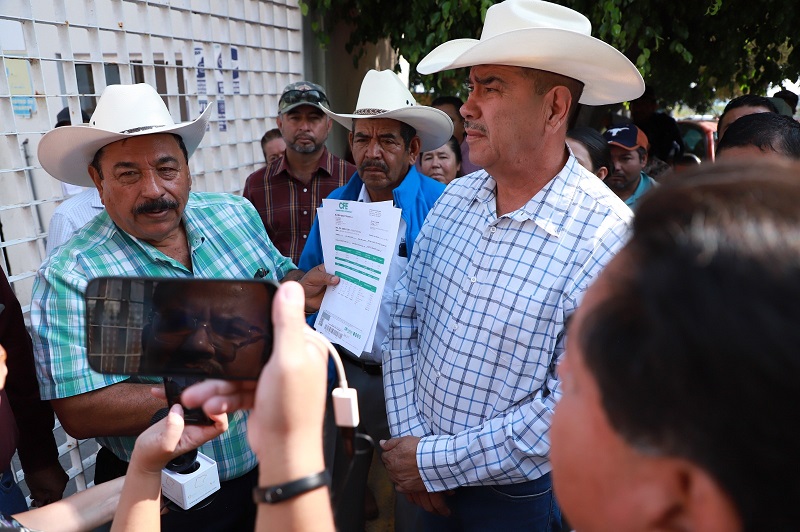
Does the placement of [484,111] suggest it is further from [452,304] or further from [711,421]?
[711,421]

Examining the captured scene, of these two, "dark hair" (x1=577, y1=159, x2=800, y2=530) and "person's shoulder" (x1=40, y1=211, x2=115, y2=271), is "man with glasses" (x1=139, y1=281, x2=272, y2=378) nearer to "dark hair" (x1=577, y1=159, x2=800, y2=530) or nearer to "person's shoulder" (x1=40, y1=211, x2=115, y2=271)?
"dark hair" (x1=577, y1=159, x2=800, y2=530)

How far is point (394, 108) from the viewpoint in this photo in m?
3.11

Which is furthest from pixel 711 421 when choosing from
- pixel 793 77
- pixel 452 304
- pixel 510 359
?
pixel 793 77

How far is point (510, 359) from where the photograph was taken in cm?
187

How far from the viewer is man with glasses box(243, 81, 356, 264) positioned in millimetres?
4113

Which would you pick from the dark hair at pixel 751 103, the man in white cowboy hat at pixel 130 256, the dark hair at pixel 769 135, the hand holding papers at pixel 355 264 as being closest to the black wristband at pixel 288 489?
the man in white cowboy hat at pixel 130 256

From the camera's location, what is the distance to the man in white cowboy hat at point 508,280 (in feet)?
6.04

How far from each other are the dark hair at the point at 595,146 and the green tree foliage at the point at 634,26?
115cm

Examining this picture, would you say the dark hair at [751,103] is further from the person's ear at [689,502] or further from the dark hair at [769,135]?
the person's ear at [689,502]

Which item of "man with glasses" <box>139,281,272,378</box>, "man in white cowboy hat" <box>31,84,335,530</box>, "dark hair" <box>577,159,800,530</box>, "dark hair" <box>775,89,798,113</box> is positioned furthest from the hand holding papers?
"dark hair" <box>775,89,798,113</box>

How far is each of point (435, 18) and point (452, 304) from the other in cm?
349

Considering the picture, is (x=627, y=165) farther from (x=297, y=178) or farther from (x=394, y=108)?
(x=297, y=178)

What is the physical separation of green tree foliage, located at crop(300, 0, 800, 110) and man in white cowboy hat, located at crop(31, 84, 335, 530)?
300cm

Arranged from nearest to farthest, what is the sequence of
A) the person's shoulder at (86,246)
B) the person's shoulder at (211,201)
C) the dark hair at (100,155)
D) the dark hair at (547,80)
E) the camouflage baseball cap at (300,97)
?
the person's shoulder at (86,246) < the dark hair at (547,80) < the dark hair at (100,155) < the person's shoulder at (211,201) < the camouflage baseball cap at (300,97)
